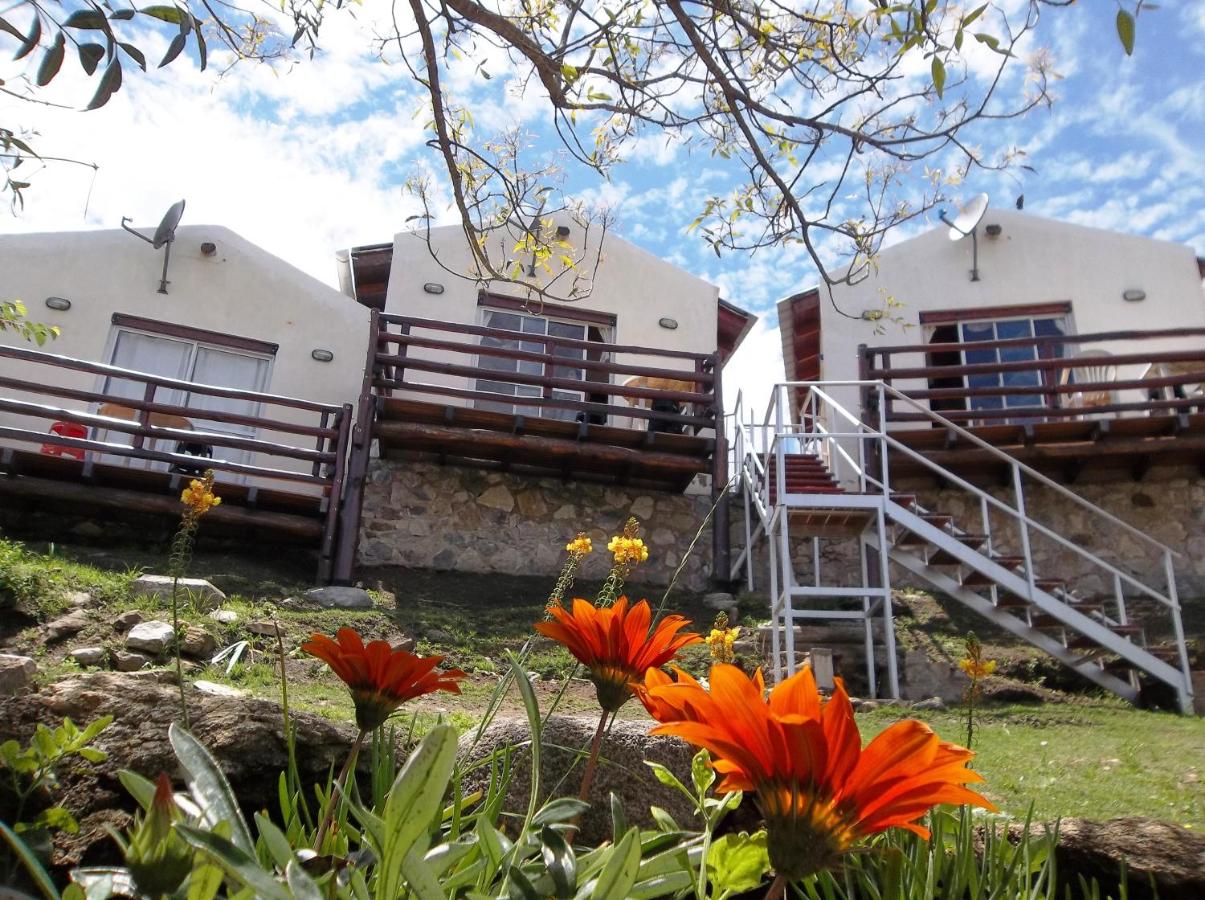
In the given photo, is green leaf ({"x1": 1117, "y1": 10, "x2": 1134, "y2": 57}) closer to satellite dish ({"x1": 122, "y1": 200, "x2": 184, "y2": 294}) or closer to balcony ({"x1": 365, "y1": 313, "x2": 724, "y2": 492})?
balcony ({"x1": 365, "y1": 313, "x2": 724, "y2": 492})

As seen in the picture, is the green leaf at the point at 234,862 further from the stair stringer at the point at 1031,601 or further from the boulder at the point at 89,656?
the stair stringer at the point at 1031,601

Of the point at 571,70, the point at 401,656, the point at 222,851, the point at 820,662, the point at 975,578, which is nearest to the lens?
the point at 222,851

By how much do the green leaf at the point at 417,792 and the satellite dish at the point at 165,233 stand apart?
11.3m

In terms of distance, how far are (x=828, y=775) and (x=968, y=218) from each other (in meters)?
12.3

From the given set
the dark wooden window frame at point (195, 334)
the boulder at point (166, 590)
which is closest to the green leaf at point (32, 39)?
the boulder at point (166, 590)

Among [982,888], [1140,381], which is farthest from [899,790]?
[1140,381]

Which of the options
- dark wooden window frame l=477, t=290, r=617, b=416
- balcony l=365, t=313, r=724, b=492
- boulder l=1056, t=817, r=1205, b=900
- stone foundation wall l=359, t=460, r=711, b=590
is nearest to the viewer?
boulder l=1056, t=817, r=1205, b=900

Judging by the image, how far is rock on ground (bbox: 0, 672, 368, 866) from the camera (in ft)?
4.48

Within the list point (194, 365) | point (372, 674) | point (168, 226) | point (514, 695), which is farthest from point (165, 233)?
point (372, 674)

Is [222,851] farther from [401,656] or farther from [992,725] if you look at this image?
[992,725]

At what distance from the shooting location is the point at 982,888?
4.30 feet

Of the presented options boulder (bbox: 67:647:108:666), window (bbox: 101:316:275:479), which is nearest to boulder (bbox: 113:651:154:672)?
boulder (bbox: 67:647:108:666)

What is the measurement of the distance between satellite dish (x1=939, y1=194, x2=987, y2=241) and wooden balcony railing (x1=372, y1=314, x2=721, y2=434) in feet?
12.0

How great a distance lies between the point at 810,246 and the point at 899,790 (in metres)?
3.59
